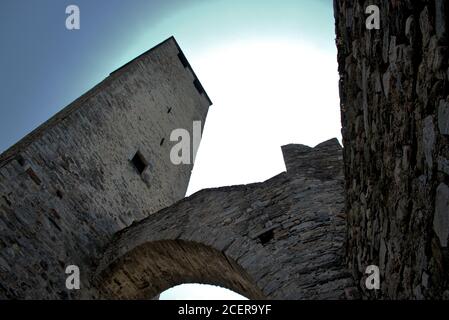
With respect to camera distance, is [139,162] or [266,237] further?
[139,162]

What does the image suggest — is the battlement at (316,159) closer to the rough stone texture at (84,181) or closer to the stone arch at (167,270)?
the stone arch at (167,270)

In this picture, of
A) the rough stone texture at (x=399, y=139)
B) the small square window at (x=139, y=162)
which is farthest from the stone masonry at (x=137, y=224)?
the rough stone texture at (x=399, y=139)

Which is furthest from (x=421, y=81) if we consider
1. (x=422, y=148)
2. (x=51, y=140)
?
(x=51, y=140)

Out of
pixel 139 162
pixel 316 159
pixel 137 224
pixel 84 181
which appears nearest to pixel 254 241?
pixel 316 159

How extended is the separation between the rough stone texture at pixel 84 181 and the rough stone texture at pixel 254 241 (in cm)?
52

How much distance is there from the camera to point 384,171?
233cm

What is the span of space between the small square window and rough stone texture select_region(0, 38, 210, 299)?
0.30 feet

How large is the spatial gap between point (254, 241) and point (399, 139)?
251 cm

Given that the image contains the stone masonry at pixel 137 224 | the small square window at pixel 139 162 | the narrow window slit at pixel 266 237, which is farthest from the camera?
the small square window at pixel 139 162

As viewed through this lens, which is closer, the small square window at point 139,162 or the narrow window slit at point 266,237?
the narrow window slit at point 266,237

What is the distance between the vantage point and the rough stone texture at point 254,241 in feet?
12.5

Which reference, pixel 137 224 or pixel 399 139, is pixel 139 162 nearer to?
pixel 137 224

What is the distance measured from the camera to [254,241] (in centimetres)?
431

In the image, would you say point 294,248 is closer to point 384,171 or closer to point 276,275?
point 276,275
